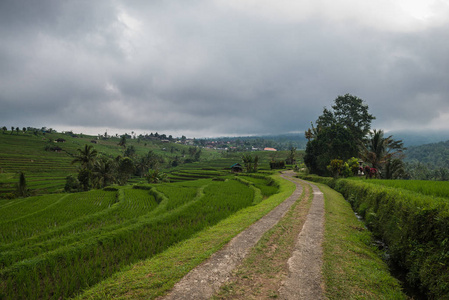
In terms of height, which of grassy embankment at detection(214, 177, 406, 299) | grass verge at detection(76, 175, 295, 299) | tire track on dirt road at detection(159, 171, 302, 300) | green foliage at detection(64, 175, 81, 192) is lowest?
green foliage at detection(64, 175, 81, 192)

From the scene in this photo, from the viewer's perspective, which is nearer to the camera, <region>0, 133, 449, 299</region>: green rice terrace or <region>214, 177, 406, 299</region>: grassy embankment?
<region>214, 177, 406, 299</region>: grassy embankment

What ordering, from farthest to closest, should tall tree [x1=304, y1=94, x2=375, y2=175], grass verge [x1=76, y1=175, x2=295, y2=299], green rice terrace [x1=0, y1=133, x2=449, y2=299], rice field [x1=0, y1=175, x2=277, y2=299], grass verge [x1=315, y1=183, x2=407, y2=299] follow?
tall tree [x1=304, y1=94, x2=375, y2=175], rice field [x1=0, y1=175, x2=277, y2=299], green rice terrace [x1=0, y1=133, x2=449, y2=299], grass verge [x1=76, y1=175, x2=295, y2=299], grass verge [x1=315, y1=183, x2=407, y2=299]

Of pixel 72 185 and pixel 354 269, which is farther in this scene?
pixel 72 185

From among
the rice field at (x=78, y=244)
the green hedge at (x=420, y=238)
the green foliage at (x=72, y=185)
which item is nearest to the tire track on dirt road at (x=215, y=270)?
the rice field at (x=78, y=244)

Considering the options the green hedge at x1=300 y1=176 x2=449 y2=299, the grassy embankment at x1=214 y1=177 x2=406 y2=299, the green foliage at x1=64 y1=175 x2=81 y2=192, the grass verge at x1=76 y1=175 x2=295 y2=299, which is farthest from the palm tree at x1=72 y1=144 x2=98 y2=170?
the green hedge at x1=300 y1=176 x2=449 y2=299

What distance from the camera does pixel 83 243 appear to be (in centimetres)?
942

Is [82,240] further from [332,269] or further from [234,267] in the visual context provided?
[332,269]

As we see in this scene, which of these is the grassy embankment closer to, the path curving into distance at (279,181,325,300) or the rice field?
the path curving into distance at (279,181,325,300)

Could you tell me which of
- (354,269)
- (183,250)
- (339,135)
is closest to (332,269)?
(354,269)

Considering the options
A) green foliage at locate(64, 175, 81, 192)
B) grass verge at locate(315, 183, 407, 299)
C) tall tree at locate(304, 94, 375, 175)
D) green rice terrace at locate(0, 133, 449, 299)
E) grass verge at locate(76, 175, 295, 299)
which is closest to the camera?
grass verge at locate(315, 183, 407, 299)

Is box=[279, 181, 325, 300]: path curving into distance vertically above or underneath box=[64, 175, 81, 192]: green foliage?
above

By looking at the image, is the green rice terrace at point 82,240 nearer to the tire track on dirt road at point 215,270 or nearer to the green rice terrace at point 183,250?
the green rice terrace at point 183,250

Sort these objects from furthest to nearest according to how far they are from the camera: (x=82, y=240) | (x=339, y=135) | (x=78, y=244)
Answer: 1. (x=339, y=135)
2. (x=82, y=240)
3. (x=78, y=244)

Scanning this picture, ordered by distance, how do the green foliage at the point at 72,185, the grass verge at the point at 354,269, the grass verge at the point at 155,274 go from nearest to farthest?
the grass verge at the point at 354,269
the grass verge at the point at 155,274
the green foliage at the point at 72,185
